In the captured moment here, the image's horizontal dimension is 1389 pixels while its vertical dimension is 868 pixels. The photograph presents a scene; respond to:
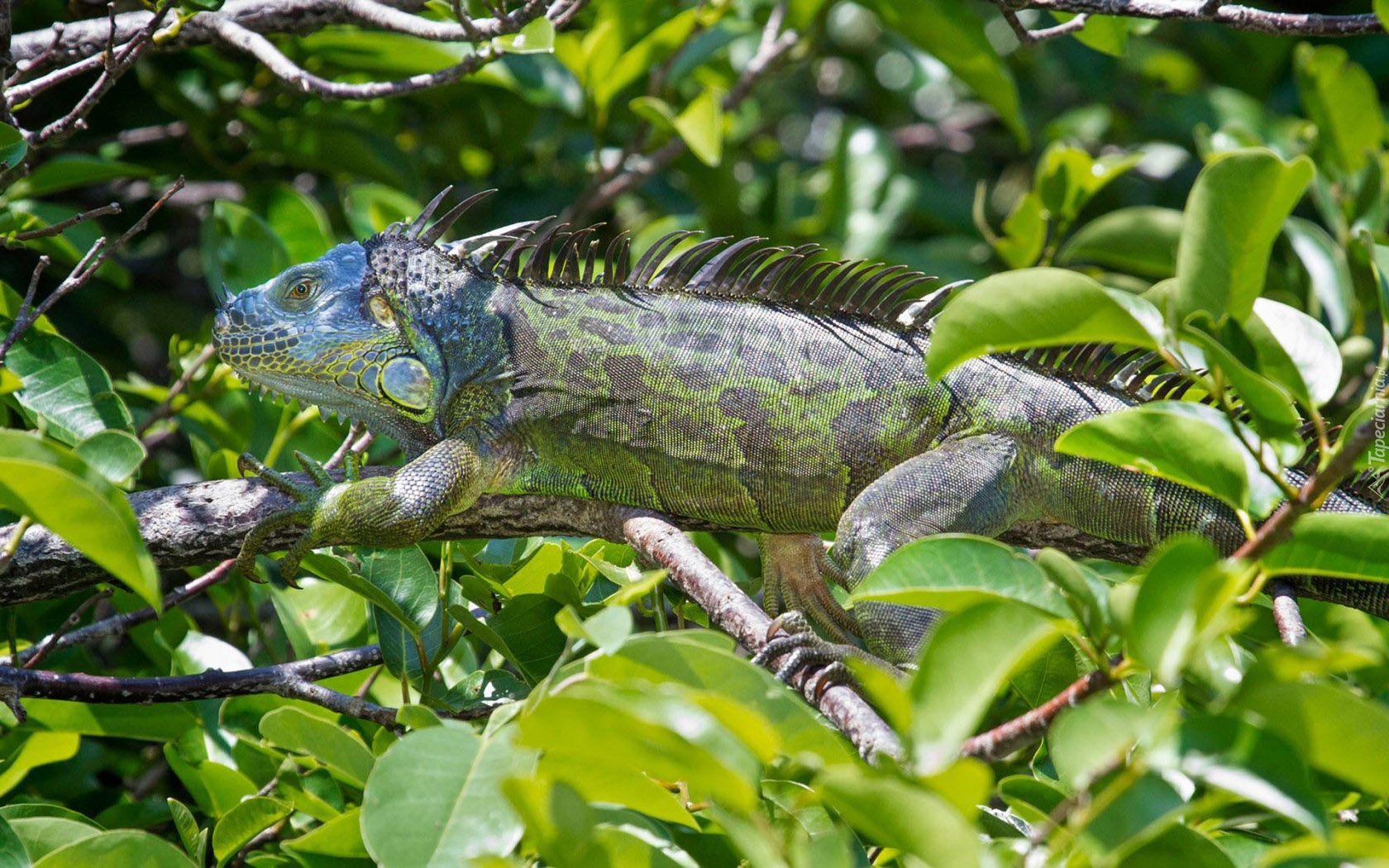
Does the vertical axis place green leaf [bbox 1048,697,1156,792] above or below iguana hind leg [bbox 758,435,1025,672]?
above

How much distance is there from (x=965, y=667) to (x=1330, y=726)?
0.40 m

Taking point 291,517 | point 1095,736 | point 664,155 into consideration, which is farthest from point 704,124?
point 1095,736

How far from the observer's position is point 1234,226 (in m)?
1.80

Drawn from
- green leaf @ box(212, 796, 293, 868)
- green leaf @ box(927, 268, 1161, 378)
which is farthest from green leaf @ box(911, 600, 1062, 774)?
green leaf @ box(212, 796, 293, 868)

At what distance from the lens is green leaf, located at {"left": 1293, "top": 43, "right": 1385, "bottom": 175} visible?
4.72 metres

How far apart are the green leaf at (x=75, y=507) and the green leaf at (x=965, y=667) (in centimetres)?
106

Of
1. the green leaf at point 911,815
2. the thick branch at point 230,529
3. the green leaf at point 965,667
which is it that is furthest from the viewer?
the thick branch at point 230,529

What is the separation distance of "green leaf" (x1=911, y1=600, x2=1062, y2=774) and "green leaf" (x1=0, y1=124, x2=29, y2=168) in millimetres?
2381

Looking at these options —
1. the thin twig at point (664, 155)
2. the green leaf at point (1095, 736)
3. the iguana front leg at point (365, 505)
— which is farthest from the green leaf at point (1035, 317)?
the thin twig at point (664, 155)

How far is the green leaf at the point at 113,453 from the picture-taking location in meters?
2.41

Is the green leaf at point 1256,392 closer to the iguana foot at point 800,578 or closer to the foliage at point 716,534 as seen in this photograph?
the foliage at point 716,534

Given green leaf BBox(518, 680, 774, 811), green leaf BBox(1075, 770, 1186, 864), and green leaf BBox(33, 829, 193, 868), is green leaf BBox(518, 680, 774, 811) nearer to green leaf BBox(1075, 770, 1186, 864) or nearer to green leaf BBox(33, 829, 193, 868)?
green leaf BBox(1075, 770, 1186, 864)

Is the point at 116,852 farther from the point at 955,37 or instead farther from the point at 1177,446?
the point at 955,37

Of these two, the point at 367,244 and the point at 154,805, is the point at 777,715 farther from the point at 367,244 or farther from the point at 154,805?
the point at 367,244
